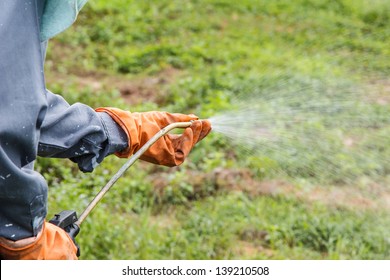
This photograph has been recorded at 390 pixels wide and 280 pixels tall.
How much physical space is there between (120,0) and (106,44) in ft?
3.77

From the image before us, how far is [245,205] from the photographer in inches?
188

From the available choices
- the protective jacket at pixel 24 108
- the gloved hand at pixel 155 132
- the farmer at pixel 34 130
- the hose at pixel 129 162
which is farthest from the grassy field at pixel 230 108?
the protective jacket at pixel 24 108

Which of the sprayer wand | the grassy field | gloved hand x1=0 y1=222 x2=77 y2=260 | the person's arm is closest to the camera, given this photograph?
the person's arm

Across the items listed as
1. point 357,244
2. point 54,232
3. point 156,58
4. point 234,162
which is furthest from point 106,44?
point 54,232

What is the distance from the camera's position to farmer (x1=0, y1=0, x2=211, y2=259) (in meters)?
1.94

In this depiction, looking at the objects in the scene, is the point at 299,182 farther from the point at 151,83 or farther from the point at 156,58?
the point at 156,58

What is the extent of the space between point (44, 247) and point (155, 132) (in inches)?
28.2

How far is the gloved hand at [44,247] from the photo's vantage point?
87.6 inches

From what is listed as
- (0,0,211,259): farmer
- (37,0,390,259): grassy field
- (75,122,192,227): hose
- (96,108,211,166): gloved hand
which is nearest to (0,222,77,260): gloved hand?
(0,0,211,259): farmer

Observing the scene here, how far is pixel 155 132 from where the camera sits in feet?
9.25

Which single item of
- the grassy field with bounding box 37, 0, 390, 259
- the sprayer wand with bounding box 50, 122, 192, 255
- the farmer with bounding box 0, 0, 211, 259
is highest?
the farmer with bounding box 0, 0, 211, 259

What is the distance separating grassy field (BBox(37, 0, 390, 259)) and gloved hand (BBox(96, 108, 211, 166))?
4.33 ft

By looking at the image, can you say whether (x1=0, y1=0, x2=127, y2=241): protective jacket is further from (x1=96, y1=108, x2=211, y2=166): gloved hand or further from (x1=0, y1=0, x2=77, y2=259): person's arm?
(x1=96, y1=108, x2=211, y2=166): gloved hand

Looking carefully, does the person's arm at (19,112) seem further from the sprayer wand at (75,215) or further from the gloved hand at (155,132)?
the gloved hand at (155,132)
